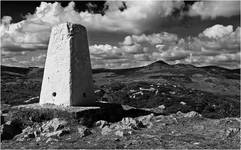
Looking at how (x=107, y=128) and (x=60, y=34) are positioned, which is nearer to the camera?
(x=107, y=128)

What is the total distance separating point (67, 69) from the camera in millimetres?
12977

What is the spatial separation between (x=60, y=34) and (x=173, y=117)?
593 cm

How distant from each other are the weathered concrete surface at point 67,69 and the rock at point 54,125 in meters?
1.16

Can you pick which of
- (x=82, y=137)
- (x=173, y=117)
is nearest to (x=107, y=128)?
(x=82, y=137)

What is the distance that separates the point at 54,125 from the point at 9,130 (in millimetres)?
1822

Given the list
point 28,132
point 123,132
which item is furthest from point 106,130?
point 28,132

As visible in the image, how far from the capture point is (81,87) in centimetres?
1324

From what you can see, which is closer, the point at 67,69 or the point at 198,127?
the point at 198,127

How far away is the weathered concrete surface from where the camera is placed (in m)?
12.9

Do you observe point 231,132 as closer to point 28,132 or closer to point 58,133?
point 58,133

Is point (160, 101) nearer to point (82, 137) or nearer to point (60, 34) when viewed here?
point (60, 34)

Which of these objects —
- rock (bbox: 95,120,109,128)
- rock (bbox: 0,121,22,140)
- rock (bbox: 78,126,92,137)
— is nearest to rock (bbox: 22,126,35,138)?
rock (bbox: 0,121,22,140)

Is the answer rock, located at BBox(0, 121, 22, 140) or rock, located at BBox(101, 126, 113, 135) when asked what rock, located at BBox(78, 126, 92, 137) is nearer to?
rock, located at BBox(101, 126, 113, 135)

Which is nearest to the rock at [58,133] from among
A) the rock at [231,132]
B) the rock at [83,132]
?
the rock at [83,132]
